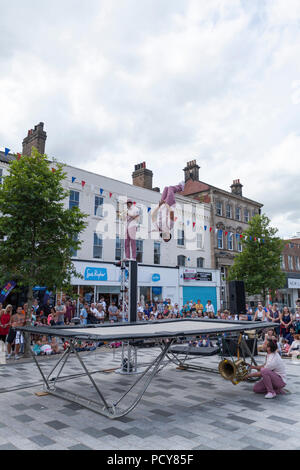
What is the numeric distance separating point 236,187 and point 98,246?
18.9m

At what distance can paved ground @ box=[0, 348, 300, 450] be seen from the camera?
405 cm

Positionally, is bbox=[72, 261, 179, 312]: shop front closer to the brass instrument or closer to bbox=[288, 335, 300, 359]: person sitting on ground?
bbox=[288, 335, 300, 359]: person sitting on ground

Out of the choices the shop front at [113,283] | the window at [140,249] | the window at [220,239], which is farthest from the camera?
the window at [220,239]

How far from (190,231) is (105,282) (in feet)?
32.9

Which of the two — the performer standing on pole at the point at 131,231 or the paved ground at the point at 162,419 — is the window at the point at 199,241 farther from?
the paved ground at the point at 162,419

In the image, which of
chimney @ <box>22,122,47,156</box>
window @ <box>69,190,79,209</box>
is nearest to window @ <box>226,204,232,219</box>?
window @ <box>69,190,79,209</box>

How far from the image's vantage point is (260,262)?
2553cm

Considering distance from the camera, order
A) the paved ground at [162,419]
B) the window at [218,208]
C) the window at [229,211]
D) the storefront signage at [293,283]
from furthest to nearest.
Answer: the storefront signage at [293,283] → the window at [229,211] → the window at [218,208] → the paved ground at [162,419]

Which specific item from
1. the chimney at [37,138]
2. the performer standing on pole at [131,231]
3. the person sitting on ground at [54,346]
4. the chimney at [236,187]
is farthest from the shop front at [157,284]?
the performer standing on pole at [131,231]

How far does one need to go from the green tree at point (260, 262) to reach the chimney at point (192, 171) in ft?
26.5

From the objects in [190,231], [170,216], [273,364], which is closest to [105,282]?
[190,231]

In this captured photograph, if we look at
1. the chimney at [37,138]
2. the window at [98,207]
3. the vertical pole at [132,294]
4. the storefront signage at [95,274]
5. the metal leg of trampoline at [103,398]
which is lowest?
the metal leg of trampoline at [103,398]

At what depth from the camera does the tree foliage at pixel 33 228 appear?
Answer: 10.2 meters

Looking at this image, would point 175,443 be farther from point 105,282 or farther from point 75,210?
point 105,282
